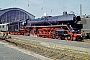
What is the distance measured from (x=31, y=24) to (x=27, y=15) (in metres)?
71.1

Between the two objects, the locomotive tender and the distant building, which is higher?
the distant building

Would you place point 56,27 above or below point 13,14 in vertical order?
below

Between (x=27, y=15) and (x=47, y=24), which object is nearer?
(x=47, y=24)

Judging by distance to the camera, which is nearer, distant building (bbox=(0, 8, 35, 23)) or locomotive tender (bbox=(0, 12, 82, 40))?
locomotive tender (bbox=(0, 12, 82, 40))

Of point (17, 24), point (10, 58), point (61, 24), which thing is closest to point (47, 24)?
point (61, 24)

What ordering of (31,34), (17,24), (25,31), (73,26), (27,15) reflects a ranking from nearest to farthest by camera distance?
(73,26), (31,34), (25,31), (17,24), (27,15)

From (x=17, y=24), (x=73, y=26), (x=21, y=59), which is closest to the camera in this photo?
(x=21, y=59)

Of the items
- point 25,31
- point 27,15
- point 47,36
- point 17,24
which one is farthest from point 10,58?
point 27,15

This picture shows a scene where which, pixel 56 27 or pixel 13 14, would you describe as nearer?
pixel 56 27

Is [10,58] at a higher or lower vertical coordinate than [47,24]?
lower

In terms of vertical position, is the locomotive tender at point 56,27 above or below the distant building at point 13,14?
below

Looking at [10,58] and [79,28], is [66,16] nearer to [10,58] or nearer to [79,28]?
[79,28]

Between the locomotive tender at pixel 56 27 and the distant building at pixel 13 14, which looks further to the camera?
the distant building at pixel 13 14

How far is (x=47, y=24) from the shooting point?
94.5 feet
